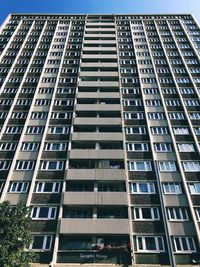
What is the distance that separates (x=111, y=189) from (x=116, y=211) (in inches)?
139

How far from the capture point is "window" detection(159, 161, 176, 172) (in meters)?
40.8

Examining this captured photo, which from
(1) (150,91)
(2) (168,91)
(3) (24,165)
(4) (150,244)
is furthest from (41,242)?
(2) (168,91)

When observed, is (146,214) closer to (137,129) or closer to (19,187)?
(137,129)

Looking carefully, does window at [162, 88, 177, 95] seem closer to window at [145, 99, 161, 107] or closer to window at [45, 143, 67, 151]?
window at [145, 99, 161, 107]

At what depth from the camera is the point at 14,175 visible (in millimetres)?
40281

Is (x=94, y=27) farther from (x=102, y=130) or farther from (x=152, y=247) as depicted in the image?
(x=152, y=247)

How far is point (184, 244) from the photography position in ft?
108

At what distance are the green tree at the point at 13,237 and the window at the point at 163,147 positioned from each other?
22.2m

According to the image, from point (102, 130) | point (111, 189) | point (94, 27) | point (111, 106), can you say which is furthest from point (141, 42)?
point (111, 189)

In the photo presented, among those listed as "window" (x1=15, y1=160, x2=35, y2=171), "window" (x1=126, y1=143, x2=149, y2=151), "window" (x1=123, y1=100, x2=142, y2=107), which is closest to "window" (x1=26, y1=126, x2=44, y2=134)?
"window" (x1=15, y1=160, x2=35, y2=171)

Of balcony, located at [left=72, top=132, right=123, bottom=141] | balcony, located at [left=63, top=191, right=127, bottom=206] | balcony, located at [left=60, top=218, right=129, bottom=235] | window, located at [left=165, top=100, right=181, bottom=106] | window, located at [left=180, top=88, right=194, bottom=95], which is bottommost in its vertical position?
balcony, located at [left=60, top=218, right=129, bottom=235]

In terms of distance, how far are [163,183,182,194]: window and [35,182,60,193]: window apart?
553 inches

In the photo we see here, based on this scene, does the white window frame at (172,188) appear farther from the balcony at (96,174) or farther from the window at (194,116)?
the window at (194,116)

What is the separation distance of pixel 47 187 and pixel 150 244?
14.9 metres
